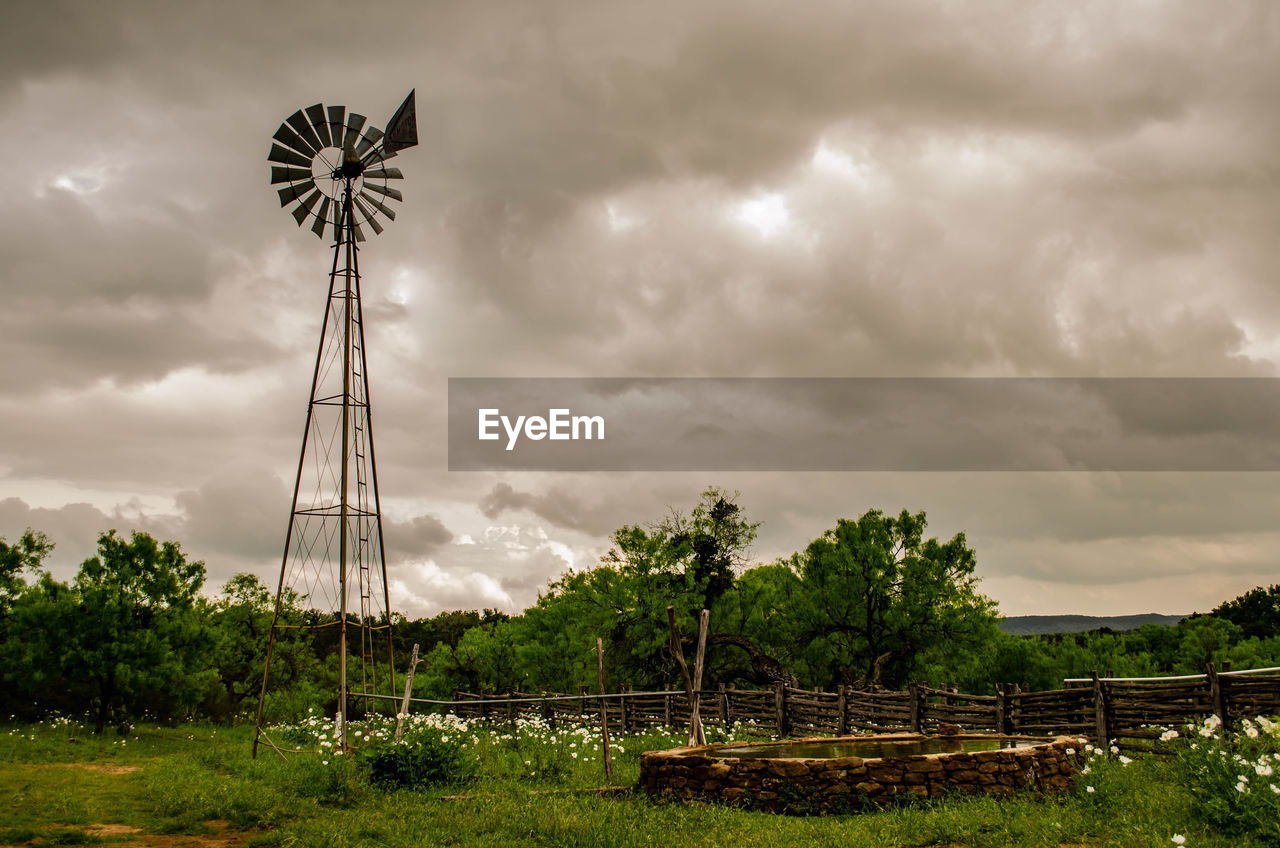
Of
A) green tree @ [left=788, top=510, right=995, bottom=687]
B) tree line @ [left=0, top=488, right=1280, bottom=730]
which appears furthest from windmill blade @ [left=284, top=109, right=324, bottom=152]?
green tree @ [left=788, top=510, right=995, bottom=687]

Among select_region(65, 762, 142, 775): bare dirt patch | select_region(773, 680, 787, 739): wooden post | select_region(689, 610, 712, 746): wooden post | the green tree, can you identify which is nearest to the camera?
select_region(689, 610, 712, 746): wooden post

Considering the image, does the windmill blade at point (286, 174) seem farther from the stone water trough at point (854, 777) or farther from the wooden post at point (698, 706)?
the stone water trough at point (854, 777)

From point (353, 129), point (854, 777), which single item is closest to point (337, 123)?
point (353, 129)

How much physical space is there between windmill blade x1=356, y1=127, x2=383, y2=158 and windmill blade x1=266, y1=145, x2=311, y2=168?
1.29 metres

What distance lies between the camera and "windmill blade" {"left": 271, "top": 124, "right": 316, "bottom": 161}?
18391 millimetres

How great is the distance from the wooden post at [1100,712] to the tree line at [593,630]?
44.4ft

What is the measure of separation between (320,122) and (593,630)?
25.1 m

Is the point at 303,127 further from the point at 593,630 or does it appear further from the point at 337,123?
the point at 593,630

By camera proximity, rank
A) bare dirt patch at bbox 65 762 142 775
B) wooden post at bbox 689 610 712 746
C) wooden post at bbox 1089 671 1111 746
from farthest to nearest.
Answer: bare dirt patch at bbox 65 762 142 775 → wooden post at bbox 1089 671 1111 746 → wooden post at bbox 689 610 712 746

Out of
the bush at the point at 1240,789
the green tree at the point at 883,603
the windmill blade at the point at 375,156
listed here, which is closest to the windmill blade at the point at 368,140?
the windmill blade at the point at 375,156

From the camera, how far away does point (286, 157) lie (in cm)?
1872

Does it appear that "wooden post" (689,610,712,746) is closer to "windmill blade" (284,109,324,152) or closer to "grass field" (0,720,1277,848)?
"grass field" (0,720,1277,848)

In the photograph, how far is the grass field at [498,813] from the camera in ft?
29.6

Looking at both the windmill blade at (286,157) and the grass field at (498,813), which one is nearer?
the grass field at (498,813)
